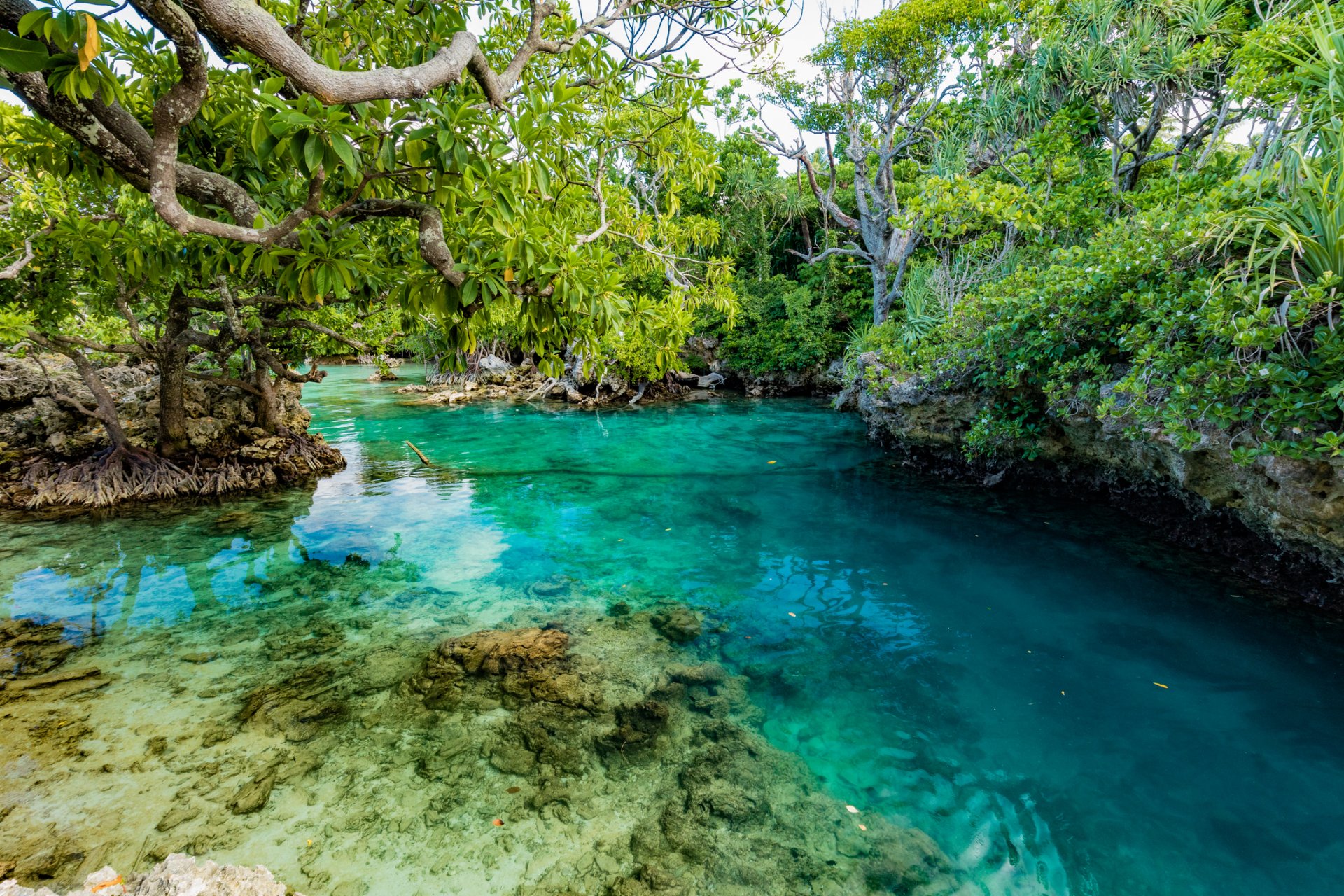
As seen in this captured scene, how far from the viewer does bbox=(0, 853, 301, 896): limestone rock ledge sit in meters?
1.92

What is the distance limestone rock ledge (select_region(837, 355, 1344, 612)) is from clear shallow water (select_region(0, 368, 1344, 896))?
0.55m

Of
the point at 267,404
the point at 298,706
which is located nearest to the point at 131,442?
the point at 267,404

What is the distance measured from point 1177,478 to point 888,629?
413 cm

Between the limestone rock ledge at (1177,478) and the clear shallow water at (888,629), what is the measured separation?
21.5 inches

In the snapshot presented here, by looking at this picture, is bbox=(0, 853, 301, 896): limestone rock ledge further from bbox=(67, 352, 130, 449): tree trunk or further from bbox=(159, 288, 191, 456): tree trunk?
bbox=(67, 352, 130, 449): tree trunk

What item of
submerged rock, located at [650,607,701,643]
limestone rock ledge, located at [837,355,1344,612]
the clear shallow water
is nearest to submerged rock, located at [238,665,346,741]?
the clear shallow water

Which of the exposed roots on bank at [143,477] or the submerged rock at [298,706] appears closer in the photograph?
the submerged rock at [298,706]

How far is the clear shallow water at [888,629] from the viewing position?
3.59 meters

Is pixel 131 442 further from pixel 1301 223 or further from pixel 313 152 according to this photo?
pixel 1301 223

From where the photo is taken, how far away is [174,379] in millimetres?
9727

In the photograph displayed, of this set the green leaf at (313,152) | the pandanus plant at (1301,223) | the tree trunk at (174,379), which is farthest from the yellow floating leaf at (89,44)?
the tree trunk at (174,379)

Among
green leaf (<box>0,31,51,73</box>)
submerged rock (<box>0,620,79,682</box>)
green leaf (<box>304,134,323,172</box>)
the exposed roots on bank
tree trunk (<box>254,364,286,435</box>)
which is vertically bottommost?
submerged rock (<box>0,620,79,682</box>)

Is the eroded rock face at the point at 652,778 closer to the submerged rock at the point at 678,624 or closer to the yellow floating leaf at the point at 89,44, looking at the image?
the submerged rock at the point at 678,624

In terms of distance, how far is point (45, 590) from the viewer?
21.1 feet
